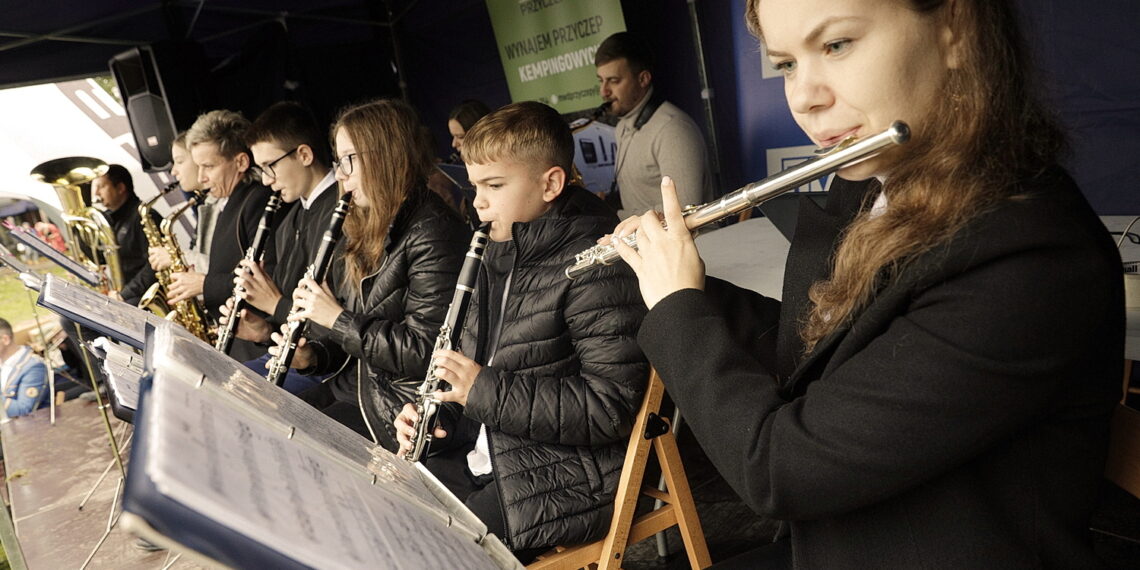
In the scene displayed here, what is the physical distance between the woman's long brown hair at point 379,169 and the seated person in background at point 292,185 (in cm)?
49

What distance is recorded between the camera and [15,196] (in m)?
7.83

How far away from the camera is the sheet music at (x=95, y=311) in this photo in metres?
1.70

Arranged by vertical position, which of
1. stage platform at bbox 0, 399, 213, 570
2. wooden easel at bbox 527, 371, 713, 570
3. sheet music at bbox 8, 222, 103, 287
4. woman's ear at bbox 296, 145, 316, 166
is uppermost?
woman's ear at bbox 296, 145, 316, 166

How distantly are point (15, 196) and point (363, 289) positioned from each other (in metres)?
7.11

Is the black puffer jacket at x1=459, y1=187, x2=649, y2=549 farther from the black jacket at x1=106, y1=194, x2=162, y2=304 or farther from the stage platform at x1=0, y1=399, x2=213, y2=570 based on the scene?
the black jacket at x1=106, y1=194, x2=162, y2=304

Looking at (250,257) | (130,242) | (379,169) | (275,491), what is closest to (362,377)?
(379,169)

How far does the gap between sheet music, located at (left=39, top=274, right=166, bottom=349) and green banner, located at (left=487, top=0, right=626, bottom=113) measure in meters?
3.03

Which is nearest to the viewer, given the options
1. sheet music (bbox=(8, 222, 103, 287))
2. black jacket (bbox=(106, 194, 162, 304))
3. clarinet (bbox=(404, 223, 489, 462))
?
clarinet (bbox=(404, 223, 489, 462))

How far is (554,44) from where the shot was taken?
16.1ft

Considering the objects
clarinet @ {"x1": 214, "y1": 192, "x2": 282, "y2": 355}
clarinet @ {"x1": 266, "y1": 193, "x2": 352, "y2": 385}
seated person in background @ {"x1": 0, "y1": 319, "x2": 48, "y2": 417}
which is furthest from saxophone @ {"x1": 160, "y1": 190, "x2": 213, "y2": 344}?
A: clarinet @ {"x1": 266, "y1": 193, "x2": 352, "y2": 385}

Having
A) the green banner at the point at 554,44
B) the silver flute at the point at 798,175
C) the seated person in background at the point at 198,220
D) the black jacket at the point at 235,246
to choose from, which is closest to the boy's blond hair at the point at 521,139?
the silver flute at the point at 798,175

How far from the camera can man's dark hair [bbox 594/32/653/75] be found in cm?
384

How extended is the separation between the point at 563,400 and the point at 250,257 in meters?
2.14

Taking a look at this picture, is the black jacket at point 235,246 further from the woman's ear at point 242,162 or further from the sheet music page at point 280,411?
the sheet music page at point 280,411
